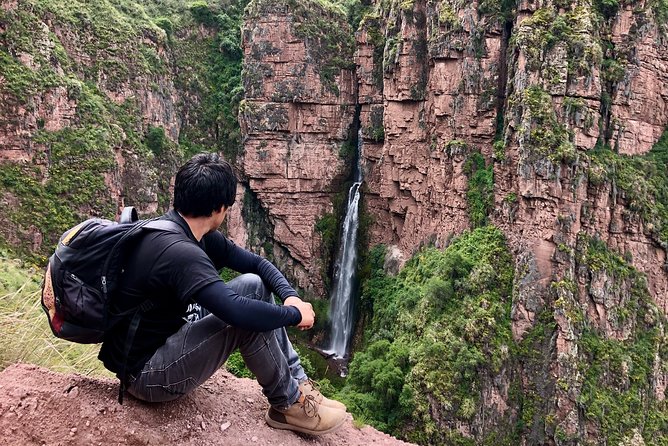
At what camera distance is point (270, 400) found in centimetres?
386

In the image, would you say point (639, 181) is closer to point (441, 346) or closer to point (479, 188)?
point (479, 188)

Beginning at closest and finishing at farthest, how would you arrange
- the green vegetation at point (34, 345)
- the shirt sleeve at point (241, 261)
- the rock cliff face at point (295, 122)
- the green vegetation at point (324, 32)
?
1. the shirt sleeve at point (241, 261)
2. the green vegetation at point (34, 345)
3. the green vegetation at point (324, 32)
4. the rock cliff face at point (295, 122)

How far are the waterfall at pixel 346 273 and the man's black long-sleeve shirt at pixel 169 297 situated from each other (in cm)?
2460

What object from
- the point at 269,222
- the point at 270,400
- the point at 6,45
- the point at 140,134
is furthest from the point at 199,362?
the point at 269,222

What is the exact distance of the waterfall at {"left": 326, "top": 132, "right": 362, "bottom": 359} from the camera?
1101 inches

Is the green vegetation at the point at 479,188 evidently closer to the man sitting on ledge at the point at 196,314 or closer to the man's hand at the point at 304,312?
the man sitting on ledge at the point at 196,314

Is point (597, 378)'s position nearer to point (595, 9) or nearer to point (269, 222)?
point (595, 9)

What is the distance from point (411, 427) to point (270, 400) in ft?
50.0

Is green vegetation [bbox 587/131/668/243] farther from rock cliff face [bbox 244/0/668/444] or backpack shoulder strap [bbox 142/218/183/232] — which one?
backpack shoulder strap [bbox 142/218/183/232]

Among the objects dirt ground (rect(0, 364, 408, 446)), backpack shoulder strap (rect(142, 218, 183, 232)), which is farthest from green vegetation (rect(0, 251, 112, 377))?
backpack shoulder strap (rect(142, 218, 183, 232))

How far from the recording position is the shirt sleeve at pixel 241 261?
3.88 m

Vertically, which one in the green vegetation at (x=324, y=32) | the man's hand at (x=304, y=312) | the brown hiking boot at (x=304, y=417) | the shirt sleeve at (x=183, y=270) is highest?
the green vegetation at (x=324, y=32)

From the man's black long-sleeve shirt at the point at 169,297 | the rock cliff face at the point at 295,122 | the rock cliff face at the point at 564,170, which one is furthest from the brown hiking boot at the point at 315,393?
the rock cliff face at the point at 295,122

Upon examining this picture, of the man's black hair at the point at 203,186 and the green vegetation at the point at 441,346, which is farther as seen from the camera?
the green vegetation at the point at 441,346
